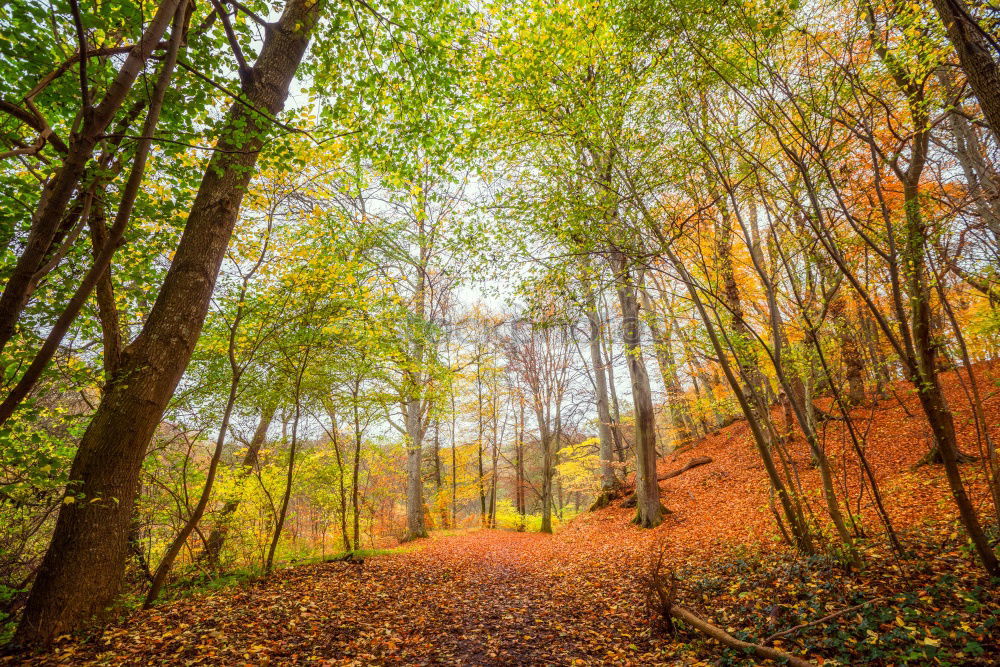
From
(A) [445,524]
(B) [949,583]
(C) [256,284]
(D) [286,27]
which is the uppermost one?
(D) [286,27]

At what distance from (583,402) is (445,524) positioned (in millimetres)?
8952

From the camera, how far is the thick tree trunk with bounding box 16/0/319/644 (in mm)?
3502

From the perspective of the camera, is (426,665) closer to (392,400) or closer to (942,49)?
(392,400)

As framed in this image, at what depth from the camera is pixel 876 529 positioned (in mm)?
5594

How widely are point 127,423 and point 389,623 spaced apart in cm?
343

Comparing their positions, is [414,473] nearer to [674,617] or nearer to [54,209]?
[674,617]

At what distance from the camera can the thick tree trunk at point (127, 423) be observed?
138 inches

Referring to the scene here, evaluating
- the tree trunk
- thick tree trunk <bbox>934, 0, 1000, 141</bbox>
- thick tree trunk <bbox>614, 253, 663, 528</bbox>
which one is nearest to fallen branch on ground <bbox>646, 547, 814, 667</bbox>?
thick tree trunk <bbox>934, 0, 1000, 141</bbox>

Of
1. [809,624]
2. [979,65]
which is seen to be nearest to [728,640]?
[809,624]

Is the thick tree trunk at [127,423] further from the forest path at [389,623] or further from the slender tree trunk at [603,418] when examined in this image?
the slender tree trunk at [603,418]

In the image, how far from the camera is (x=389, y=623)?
469 centimetres

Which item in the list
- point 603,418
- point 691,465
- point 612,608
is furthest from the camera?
point 603,418

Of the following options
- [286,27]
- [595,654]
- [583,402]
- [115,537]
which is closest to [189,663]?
[115,537]

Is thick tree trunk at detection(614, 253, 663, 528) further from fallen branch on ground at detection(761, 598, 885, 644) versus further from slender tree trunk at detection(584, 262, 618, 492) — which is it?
fallen branch on ground at detection(761, 598, 885, 644)
